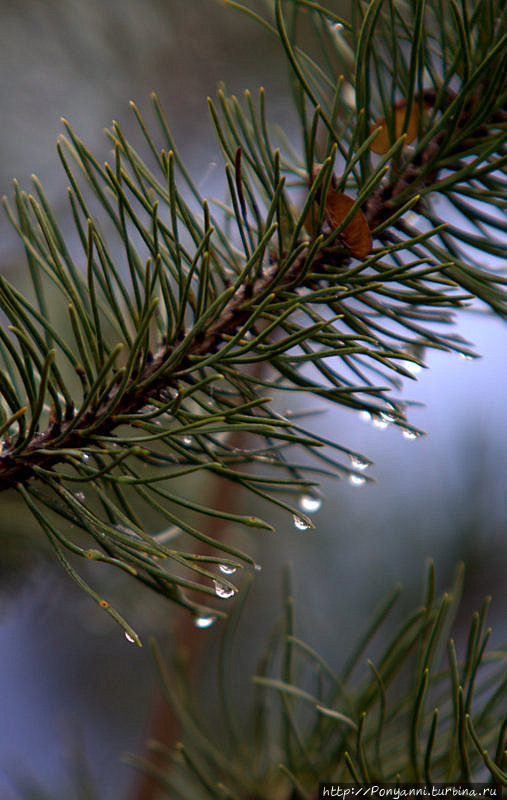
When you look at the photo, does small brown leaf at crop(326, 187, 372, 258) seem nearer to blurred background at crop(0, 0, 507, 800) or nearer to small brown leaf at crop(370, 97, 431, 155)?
small brown leaf at crop(370, 97, 431, 155)

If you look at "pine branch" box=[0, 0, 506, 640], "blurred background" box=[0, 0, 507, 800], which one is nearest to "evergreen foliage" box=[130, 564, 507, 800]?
"pine branch" box=[0, 0, 506, 640]

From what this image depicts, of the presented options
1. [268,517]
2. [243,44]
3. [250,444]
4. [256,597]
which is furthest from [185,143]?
[256,597]

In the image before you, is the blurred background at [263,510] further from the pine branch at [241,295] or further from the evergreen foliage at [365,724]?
the pine branch at [241,295]

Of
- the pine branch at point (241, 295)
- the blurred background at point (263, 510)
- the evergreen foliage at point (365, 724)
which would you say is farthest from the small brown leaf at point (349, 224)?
the blurred background at point (263, 510)

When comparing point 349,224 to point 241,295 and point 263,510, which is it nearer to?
point 241,295

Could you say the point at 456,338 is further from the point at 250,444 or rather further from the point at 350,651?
the point at 350,651

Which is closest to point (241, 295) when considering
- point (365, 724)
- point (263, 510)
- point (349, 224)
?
point (349, 224)

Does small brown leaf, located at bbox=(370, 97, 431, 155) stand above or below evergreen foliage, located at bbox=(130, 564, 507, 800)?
above
